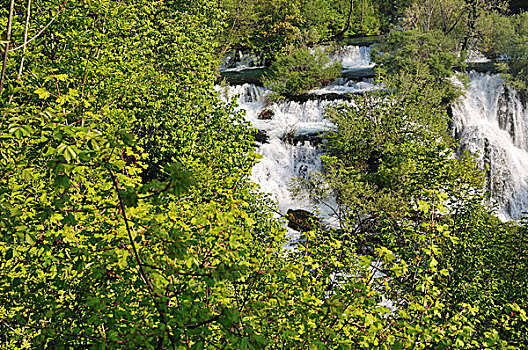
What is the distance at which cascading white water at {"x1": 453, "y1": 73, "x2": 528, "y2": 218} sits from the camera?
54.2ft

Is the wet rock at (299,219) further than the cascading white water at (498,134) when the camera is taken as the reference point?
No

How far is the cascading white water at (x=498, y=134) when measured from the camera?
16.5 m

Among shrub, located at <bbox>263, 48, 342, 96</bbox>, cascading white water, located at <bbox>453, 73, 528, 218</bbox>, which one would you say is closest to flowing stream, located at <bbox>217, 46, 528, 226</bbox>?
cascading white water, located at <bbox>453, 73, 528, 218</bbox>

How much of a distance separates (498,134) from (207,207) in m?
19.3

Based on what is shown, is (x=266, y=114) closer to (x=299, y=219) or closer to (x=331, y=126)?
(x=331, y=126)

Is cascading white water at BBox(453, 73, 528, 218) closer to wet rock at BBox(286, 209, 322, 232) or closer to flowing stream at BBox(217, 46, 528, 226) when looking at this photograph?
flowing stream at BBox(217, 46, 528, 226)

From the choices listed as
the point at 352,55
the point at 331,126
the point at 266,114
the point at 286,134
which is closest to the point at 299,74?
the point at 266,114

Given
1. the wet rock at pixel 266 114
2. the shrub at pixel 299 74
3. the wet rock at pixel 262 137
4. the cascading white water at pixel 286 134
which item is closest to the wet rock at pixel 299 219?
the cascading white water at pixel 286 134

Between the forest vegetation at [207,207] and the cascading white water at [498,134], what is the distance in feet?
4.22

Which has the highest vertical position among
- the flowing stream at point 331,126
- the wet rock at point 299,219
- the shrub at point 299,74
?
the shrub at point 299,74

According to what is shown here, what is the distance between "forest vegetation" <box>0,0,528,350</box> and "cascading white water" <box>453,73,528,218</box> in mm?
1288

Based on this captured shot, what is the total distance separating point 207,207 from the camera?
3418 mm

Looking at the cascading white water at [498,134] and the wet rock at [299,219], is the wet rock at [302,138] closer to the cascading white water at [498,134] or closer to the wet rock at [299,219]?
the wet rock at [299,219]

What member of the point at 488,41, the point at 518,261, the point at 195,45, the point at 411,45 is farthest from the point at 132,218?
the point at 488,41
